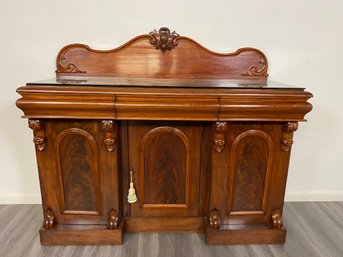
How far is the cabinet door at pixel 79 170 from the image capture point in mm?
1404

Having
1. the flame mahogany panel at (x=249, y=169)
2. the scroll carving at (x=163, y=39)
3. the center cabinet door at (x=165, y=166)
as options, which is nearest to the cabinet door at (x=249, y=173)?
the flame mahogany panel at (x=249, y=169)

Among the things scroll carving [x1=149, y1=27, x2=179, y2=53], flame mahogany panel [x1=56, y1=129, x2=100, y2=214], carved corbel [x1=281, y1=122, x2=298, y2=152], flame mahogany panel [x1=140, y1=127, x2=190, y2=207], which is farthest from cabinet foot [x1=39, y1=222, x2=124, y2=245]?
scroll carving [x1=149, y1=27, x2=179, y2=53]

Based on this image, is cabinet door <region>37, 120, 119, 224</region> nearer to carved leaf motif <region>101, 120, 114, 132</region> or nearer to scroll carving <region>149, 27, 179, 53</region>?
carved leaf motif <region>101, 120, 114, 132</region>

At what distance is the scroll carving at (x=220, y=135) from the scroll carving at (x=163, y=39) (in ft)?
2.33

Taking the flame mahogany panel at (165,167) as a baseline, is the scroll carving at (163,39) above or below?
above

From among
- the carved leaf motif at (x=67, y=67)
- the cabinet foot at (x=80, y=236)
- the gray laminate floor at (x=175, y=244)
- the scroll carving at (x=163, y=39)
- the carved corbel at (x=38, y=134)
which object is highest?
the scroll carving at (x=163, y=39)

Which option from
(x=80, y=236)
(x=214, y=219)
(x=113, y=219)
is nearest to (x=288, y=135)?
(x=214, y=219)

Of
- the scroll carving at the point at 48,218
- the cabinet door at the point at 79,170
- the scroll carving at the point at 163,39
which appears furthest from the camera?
the scroll carving at the point at 163,39

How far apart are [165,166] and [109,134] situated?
1.33 ft

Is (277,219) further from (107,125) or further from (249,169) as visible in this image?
(107,125)

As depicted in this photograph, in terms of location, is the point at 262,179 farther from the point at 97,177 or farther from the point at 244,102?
the point at 97,177

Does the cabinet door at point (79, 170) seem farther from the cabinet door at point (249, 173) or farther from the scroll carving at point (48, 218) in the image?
the cabinet door at point (249, 173)

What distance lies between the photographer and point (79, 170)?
4.85 feet

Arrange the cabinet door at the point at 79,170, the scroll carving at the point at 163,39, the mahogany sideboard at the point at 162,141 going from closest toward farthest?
the mahogany sideboard at the point at 162,141 < the cabinet door at the point at 79,170 < the scroll carving at the point at 163,39
